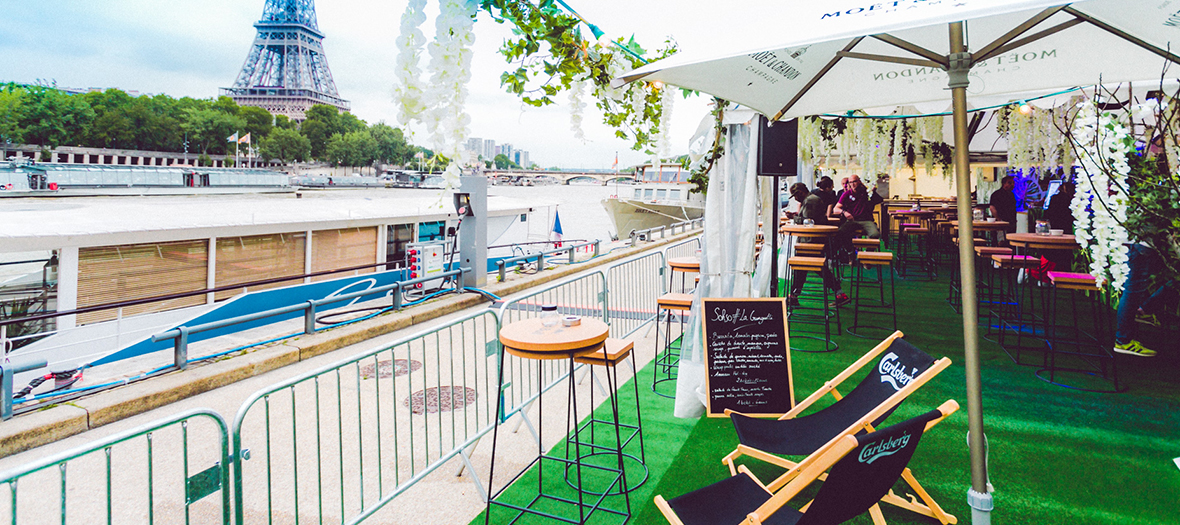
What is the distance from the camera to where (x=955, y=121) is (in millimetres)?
2324

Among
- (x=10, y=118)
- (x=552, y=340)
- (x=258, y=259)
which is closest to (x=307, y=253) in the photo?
(x=258, y=259)

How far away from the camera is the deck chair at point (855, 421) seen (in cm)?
280

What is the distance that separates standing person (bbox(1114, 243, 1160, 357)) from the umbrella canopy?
2.39 metres

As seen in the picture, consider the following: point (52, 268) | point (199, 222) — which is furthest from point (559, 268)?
point (52, 268)

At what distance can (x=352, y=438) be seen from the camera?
4191 millimetres

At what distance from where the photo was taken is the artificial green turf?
296 centimetres

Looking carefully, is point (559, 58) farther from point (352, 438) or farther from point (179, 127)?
point (179, 127)

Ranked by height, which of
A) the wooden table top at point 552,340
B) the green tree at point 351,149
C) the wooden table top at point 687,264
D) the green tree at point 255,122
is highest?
the green tree at point 255,122

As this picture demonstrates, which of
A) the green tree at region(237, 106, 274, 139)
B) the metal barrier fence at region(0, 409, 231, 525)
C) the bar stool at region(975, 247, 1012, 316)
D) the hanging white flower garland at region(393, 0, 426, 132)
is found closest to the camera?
the hanging white flower garland at region(393, 0, 426, 132)

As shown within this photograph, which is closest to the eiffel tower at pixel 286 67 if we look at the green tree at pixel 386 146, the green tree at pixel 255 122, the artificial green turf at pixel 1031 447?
the green tree at pixel 255 122

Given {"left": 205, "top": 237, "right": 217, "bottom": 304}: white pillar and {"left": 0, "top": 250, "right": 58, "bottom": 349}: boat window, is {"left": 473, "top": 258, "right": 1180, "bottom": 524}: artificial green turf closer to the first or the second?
{"left": 205, "top": 237, "right": 217, "bottom": 304}: white pillar

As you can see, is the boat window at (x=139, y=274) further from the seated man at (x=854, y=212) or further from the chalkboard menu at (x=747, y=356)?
the seated man at (x=854, y=212)

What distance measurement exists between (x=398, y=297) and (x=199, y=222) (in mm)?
3551

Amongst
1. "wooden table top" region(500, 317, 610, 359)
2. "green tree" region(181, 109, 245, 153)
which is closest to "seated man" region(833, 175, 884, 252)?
"wooden table top" region(500, 317, 610, 359)
